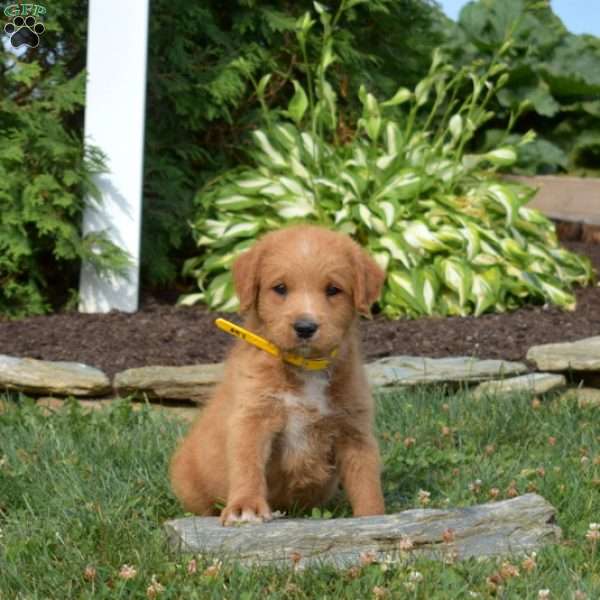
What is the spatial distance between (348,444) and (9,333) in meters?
3.46

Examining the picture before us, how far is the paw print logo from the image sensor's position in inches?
293

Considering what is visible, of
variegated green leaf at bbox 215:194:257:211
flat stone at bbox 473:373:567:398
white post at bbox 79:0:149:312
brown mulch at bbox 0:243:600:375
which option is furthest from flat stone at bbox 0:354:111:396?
variegated green leaf at bbox 215:194:257:211

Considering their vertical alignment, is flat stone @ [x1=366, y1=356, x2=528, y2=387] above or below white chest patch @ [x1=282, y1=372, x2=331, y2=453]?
below

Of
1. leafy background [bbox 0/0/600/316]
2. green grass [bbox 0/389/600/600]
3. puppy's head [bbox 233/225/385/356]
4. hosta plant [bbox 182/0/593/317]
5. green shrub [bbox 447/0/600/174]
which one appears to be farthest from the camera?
green shrub [bbox 447/0/600/174]

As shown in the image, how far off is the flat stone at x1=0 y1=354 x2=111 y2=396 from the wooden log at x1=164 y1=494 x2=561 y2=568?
2.28m

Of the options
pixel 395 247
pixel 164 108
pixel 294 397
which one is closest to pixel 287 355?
pixel 294 397

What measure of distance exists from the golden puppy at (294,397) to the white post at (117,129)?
11.7 feet

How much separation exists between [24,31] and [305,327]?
15.7 ft

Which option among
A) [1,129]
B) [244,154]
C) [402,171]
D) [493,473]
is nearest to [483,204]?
[402,171]

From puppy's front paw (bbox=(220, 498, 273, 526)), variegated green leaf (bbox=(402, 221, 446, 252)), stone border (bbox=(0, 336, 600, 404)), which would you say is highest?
variegated green leaf (bbox=(402, 221, 446, 252))

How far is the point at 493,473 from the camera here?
15.0 ft

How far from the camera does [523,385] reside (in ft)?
19.2

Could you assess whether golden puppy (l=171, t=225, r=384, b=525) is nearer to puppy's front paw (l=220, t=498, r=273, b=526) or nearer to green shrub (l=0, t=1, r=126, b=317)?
puppy's front paw (l=220, t=498, r=273, b=526)

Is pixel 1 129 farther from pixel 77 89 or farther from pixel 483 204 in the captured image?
pixel 483 204
